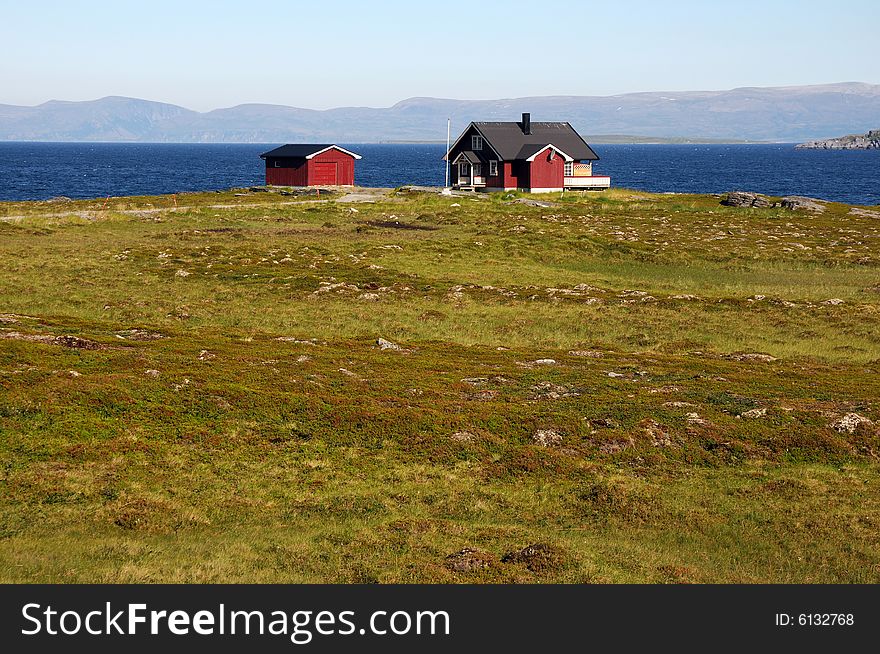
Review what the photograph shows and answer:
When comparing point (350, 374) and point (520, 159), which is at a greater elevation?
point (520, 159)

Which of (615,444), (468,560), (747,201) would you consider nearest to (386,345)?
(615,444)

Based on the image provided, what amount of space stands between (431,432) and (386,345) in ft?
33.0

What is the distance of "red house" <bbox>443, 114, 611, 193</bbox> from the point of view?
362 ft

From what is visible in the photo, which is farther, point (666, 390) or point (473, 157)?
point (473, 157)

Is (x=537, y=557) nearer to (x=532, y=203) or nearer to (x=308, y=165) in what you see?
(x=532, y=203)

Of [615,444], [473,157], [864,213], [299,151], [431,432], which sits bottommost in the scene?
[615,444]

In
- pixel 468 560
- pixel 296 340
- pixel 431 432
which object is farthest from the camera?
pixel 296 340

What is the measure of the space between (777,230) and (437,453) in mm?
63342

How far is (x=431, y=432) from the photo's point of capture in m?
21.8

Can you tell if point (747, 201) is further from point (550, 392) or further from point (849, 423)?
point (849, 423)

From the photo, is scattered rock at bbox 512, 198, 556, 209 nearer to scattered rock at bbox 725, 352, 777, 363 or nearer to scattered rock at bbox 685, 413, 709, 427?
scattered rock at bbox 725, 352, 777, 363

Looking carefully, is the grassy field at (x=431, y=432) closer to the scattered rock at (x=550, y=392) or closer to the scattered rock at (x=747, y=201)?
the scattered rock at (x=550, y=392)

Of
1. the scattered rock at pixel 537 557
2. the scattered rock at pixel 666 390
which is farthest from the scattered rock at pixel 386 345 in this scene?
the scattered rock at pixel 537 557

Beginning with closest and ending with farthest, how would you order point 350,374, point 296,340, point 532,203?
point 350,374 → point 296,340 → point 532,203
